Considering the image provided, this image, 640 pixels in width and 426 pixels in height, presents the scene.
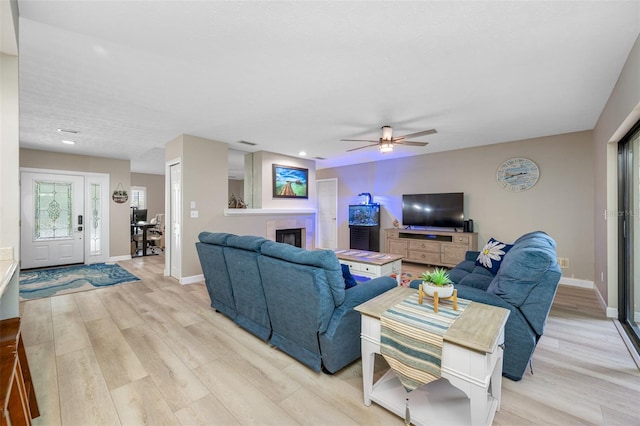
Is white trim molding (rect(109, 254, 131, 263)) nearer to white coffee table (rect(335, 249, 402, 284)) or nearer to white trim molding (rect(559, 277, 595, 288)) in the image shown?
white coffee table (rect(335, 249, 402, 284))

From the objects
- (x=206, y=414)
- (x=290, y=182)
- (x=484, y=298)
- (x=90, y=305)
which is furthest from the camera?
(x=290, y=182)

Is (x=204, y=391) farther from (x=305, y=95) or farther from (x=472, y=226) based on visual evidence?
(x=472, y=226)

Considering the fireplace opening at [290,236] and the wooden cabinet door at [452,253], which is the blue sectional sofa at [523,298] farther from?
the fireplace opening at [290,236]

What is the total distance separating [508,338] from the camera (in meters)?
1.93

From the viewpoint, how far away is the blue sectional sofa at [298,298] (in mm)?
1947

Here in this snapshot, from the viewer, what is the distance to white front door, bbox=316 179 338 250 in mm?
7949

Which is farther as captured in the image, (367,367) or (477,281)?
(477,281)

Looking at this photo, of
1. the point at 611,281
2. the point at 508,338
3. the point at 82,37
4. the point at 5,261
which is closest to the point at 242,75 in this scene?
the point at 82,37

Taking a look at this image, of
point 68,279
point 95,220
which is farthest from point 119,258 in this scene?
point 68,279

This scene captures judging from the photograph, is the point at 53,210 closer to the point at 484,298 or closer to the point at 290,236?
the point at 290,236

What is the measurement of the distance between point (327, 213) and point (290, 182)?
2.12m

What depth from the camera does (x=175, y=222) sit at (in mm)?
4863

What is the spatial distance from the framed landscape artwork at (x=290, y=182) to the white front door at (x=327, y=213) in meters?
1.39

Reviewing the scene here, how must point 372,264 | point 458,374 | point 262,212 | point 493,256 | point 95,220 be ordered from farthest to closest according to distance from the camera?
point 95,220 < point 262,212 < point 372,264 < point 493,256 < point 458,374
